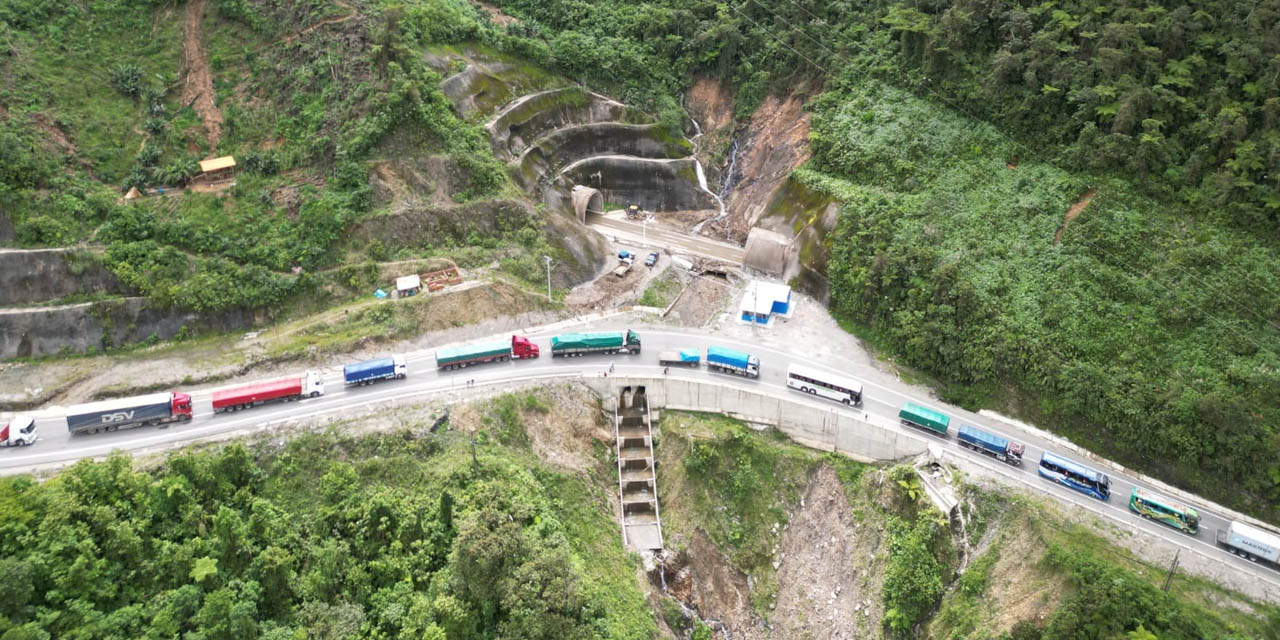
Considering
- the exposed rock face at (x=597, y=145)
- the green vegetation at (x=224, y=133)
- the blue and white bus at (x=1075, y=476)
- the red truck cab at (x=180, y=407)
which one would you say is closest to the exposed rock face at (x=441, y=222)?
the green vegetation at (x=224, y=133)

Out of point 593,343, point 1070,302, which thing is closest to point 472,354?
point 593,343

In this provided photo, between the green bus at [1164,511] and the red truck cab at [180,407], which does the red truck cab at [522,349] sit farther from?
the green bus at [1164,511]

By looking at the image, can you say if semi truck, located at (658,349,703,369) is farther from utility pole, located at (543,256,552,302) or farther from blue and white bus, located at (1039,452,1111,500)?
blue and white bus, located at (1039,452,1111,500)

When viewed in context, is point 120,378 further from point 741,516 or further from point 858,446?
point 858,446

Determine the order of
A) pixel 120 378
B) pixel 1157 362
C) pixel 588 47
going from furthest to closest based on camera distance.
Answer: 1. pixel 588 47
2. pixel 120 378
3. pixel 1157 362

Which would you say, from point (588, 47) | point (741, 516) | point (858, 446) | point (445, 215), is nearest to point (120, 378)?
point (445, 215)
